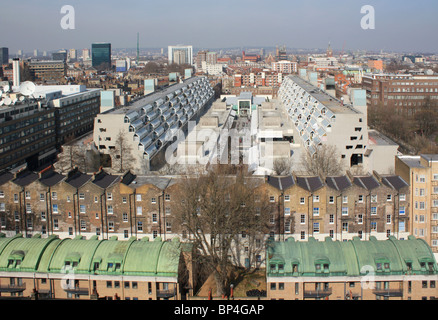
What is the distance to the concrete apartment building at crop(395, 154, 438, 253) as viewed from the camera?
Result: 2255cm

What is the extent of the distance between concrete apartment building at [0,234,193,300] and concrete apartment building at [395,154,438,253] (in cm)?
1122

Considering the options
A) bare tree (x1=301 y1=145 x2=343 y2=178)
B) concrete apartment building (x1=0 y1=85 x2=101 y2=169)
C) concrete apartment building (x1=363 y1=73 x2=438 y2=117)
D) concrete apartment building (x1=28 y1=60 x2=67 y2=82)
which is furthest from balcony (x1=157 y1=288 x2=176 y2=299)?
concrete apartment building (x1=28 y1=60 x2=67 y2=82)

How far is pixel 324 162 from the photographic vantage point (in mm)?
34375

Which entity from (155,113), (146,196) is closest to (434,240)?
(146,196)

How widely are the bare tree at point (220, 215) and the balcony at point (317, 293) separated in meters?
3.24

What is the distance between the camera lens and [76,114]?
5300 centimetres

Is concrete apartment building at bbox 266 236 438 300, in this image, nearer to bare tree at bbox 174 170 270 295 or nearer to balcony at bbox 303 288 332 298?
balcony at bbox 303 288 332 298

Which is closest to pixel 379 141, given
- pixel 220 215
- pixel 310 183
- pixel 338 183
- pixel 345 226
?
pixel 338 183

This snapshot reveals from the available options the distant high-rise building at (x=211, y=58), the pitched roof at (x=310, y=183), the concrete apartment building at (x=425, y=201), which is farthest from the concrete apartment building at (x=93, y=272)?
the distant high-rise building at (x=211, y=58)

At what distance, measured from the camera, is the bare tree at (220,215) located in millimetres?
19312

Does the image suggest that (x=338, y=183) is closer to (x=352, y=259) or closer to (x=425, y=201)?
(x=425, y=201)
